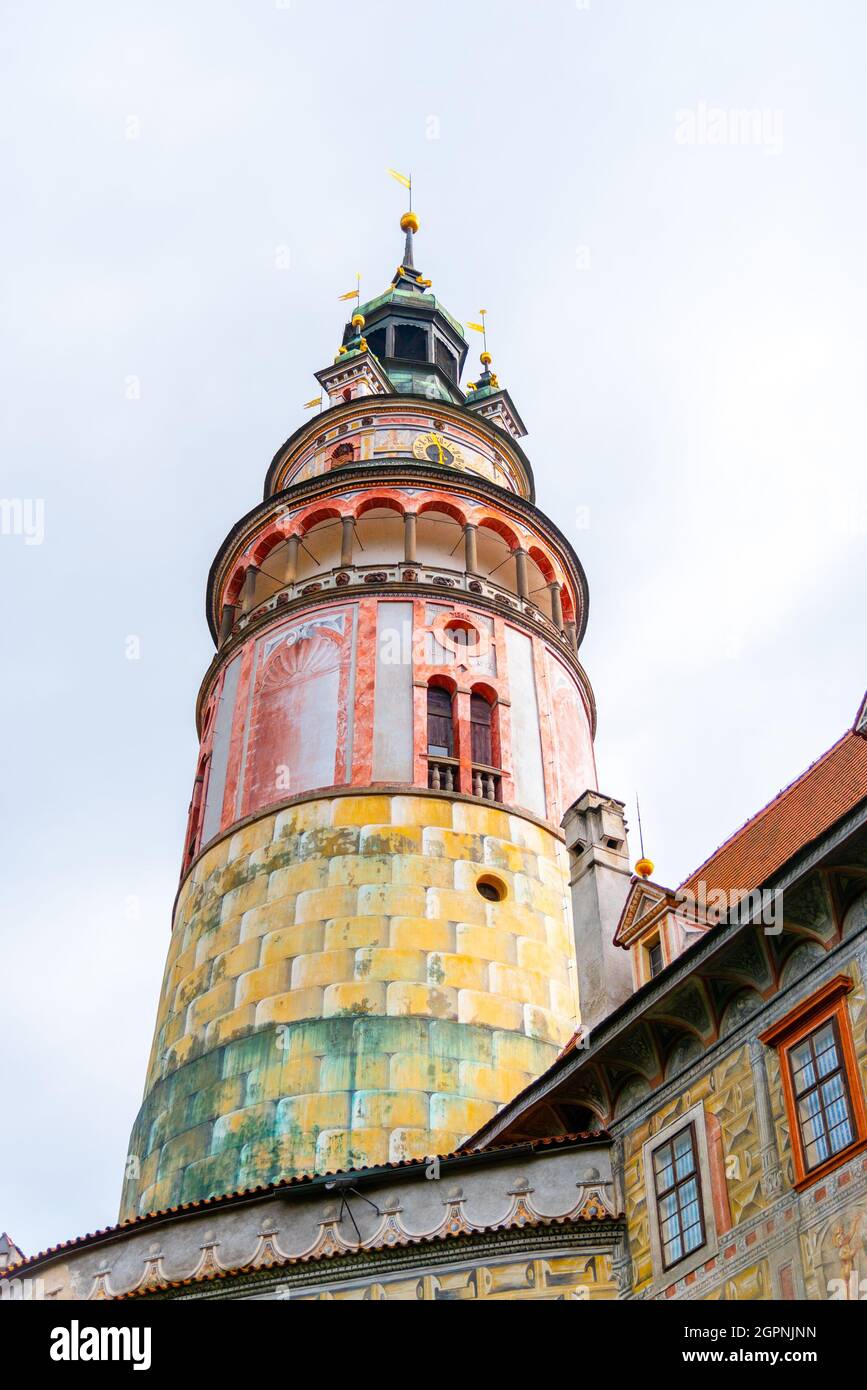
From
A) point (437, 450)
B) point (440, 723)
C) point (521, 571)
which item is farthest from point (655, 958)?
point (437, 450)

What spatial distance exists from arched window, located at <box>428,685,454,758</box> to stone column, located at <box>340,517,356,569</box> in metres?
3.36

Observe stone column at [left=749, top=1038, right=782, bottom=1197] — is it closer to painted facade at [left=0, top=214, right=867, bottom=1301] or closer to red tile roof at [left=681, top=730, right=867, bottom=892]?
painted facade at [left=0, top=214, right=867, bottom=1301]

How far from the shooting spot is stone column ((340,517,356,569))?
29.1 metres

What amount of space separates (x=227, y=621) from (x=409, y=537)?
3886 millimetres

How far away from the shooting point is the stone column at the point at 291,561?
29.6 m

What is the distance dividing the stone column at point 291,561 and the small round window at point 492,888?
7.72 metres

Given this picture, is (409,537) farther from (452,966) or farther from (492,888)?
(452,966)

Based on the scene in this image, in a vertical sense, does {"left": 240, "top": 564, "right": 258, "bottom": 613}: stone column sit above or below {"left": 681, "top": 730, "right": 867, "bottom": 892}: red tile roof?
above

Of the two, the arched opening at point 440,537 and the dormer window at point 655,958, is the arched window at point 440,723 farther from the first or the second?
the dormer window at point 655,958

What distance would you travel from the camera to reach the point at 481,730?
88.3 feet

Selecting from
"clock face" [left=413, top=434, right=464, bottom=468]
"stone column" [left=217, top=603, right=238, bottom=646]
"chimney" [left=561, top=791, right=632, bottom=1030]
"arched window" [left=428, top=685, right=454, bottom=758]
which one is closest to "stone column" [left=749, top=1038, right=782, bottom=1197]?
"chimney" [left=561, top=791, right=632, bottom=1030]
